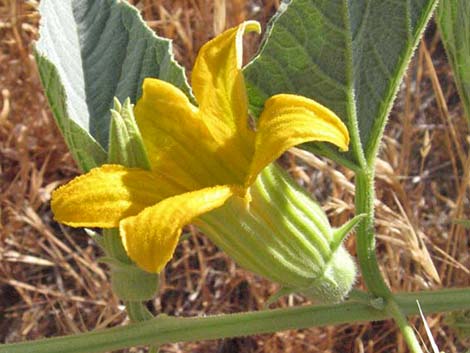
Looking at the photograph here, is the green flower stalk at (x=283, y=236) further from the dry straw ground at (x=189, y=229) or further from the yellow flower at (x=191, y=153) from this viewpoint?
the dry straw ground at (x=189, y=229)

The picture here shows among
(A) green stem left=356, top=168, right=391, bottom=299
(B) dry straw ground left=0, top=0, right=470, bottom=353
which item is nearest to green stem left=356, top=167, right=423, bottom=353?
(A) green stem left=356, top=168, right=391, bottom=299

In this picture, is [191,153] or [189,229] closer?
[191,153]

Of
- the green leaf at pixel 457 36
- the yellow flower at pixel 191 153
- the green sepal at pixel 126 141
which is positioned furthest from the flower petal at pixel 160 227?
the green leaf at pixel 457 36

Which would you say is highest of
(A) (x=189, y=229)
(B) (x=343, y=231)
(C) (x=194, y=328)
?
(B) (x=343, y=231)

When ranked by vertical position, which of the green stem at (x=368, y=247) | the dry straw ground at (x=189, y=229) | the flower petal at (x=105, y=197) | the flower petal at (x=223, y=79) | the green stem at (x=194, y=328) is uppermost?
the flower petal at (x=223, y=79)

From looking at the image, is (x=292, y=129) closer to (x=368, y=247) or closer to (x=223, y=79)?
(x=223, y=79)

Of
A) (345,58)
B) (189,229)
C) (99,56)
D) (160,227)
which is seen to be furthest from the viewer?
(189,229)

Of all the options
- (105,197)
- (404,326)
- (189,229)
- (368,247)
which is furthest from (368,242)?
(189,229)
